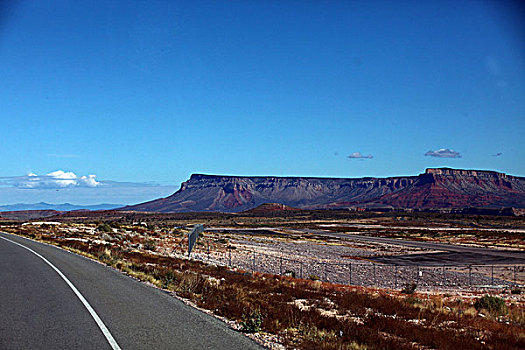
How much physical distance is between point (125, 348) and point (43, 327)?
7.89ft

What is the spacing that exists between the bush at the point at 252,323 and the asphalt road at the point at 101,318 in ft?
1.27

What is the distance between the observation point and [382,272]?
37875 mm

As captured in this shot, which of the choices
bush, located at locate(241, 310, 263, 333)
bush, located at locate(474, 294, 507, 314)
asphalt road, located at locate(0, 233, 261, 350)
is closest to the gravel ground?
bush, located at locate(474, 294, 507, 314)

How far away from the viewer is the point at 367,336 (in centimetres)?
931

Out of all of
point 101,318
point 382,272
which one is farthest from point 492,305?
point 382,272

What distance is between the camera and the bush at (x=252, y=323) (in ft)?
30.7

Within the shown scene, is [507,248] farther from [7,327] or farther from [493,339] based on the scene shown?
[7,327]

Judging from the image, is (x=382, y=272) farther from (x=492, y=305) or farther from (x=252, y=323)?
(x=252, y=323)

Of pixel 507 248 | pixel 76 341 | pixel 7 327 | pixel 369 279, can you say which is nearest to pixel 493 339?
pixel 76 341

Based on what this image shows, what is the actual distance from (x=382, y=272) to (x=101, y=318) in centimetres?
3218

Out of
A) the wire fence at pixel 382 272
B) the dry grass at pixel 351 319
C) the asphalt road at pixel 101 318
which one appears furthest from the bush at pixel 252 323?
the wire fence at pixel 382 272

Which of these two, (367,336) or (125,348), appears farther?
(367,336)

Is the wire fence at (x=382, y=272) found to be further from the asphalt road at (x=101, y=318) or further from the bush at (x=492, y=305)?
the asphalt road at (x=101, y=318)

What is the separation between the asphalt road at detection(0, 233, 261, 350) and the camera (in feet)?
26.1
